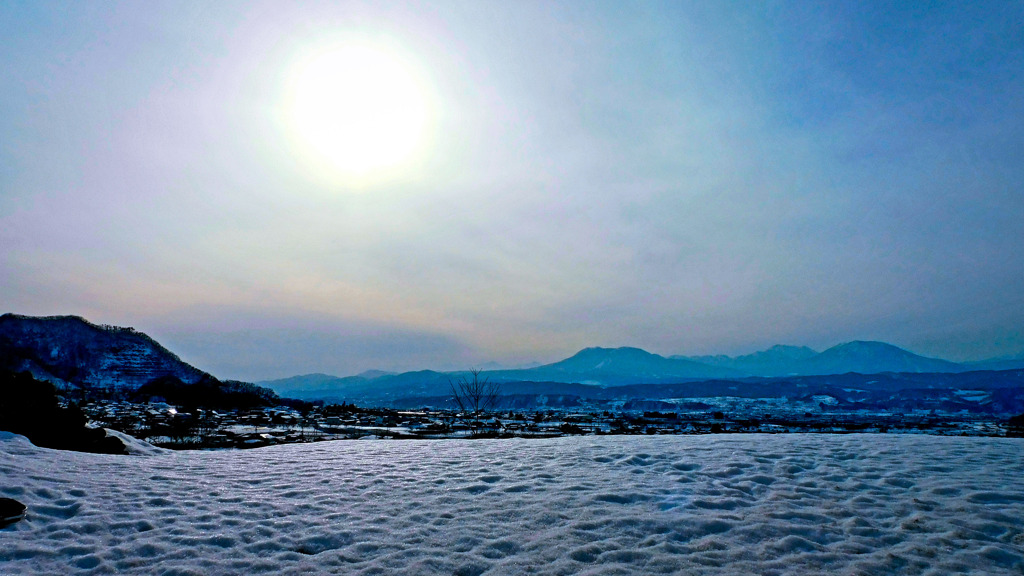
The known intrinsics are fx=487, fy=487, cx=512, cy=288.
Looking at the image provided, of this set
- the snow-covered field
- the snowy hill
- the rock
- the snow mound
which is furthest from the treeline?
the snowy hill

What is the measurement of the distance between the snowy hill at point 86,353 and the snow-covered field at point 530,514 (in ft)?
171

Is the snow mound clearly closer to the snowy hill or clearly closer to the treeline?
the treeline

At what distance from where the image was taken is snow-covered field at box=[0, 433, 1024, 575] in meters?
4.69

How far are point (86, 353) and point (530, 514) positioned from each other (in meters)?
65.4

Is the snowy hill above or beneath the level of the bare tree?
above

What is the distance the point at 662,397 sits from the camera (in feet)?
349

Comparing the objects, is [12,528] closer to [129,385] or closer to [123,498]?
[123,498]

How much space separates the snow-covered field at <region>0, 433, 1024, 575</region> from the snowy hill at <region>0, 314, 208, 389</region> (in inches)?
2057

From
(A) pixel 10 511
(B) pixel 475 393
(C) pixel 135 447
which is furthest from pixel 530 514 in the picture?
(B) pixel 475 393

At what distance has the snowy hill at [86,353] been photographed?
48969 mm

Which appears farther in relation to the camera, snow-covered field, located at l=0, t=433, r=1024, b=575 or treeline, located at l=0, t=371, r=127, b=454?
treeline, located at l=0, t=371, r=127, b=454

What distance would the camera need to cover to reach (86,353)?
52438 mm

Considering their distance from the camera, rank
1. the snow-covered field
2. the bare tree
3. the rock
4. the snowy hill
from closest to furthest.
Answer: the snow-covered field < the rock < the bare tree < the snowy hill

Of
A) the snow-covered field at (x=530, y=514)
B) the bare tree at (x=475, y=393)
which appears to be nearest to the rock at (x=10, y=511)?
the snow-covered field at (x=530, y=514)
